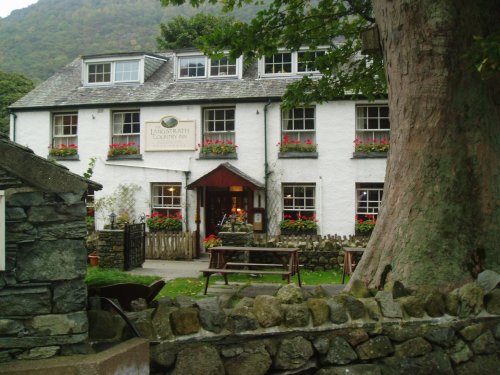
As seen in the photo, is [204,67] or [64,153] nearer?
[64,153]

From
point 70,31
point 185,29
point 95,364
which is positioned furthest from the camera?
point 70,31

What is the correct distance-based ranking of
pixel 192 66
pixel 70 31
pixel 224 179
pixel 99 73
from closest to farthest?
pixel 224 179
pixel 192 66
pixel 99 73
pixel 70 31

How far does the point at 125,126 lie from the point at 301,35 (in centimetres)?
1169

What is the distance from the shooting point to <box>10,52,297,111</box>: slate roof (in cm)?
1919

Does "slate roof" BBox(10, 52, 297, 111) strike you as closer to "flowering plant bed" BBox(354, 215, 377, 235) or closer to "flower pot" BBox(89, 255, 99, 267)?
"flowering plant bed" BBox(354, 215, 377, 235)

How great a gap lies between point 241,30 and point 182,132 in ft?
36.1

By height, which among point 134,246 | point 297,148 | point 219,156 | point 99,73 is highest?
point 99,73

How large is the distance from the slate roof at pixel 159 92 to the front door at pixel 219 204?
140 inches

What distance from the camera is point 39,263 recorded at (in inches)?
156

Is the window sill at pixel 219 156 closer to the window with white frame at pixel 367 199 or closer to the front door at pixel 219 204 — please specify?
the front door at pixel 219 204

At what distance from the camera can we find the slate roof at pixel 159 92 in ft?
63.0

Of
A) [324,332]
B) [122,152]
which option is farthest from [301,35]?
[122,152]

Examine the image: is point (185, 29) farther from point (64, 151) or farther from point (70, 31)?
point (70, 31)

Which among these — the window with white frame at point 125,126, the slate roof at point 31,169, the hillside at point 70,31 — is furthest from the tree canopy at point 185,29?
the slate roof at point 31,169
